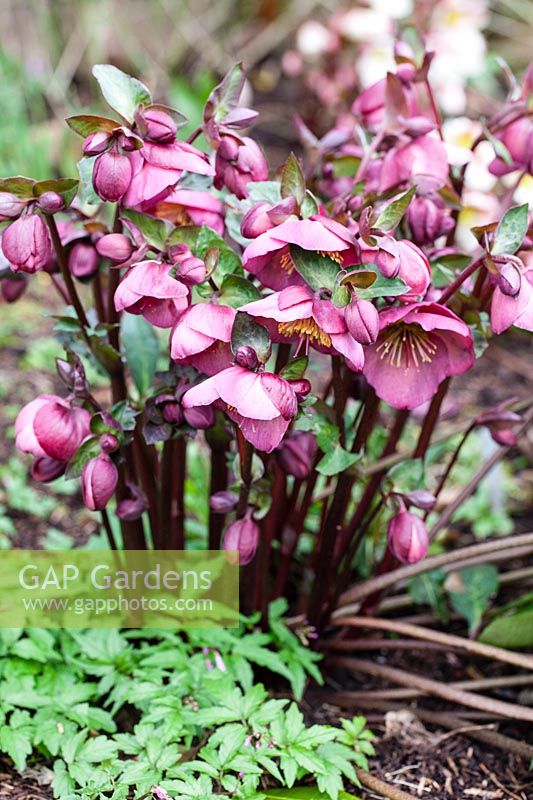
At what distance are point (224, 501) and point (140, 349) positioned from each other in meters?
0.28

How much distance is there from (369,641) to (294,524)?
0.20 meters

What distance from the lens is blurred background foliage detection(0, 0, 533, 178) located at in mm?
3197

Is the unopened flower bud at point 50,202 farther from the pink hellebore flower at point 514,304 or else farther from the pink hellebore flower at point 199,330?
the pink hellebore flower at point 514,304

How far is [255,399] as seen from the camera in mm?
768

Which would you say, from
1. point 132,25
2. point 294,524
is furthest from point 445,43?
point 294,524

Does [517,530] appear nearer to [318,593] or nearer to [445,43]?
[318,593]

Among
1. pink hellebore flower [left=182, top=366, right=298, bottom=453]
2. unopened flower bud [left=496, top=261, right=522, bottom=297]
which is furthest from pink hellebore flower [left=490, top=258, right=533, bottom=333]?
pink hellebore flower [left=182, top=366, right=298, bottom=453]

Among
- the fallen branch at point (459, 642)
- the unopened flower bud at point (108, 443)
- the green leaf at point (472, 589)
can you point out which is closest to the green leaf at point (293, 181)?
the unopened flower bud at point (108, 443)

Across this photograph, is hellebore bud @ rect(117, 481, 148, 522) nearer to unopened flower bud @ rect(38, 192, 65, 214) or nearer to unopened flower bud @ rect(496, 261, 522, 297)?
unopened flower bud @ rect(38, 192, 65, 214)

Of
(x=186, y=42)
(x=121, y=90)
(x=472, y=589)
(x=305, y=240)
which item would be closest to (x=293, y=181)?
(x=305, y=240)

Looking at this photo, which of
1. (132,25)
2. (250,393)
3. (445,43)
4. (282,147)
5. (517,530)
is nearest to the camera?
(250,393)

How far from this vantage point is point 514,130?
1.08 meters

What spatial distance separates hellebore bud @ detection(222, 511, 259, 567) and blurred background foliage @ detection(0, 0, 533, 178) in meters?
2.25

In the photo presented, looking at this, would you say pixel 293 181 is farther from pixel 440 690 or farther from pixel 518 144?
pixel 440 690
